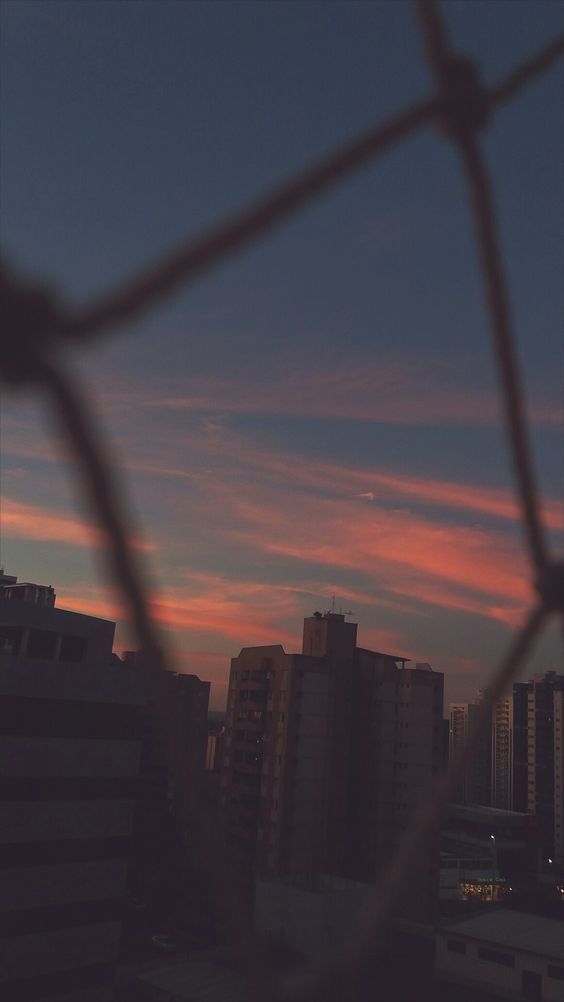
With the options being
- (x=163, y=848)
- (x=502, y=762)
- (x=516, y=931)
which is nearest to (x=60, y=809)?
(x=516, y=931)

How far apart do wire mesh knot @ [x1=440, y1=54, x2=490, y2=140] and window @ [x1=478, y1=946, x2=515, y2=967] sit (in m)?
19.4

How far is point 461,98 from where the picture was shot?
106 centimetres

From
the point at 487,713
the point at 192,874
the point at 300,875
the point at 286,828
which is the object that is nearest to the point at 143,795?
the point at 192,874

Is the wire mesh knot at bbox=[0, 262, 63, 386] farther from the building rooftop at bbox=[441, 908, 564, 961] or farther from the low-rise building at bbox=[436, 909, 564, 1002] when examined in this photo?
the building rooftop at bbox=[441, 908, 564, 961]

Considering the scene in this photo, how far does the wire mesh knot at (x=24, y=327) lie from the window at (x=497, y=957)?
64.6 feet

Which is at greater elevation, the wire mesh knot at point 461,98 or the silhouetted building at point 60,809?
the wire mesh knot at point 461,98

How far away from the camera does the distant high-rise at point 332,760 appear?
2314 cm

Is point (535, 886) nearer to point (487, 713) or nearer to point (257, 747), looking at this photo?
point (257, 747)

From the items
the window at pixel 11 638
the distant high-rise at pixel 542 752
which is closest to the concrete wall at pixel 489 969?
the window at pixel 11 638

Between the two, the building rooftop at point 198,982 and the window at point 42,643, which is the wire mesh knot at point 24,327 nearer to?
the window at point 42,643

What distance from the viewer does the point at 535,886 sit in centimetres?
3350

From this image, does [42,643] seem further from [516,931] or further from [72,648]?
[516,931]

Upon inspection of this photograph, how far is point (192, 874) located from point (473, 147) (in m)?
31.3

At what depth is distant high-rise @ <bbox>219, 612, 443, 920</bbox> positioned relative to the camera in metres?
23.1
